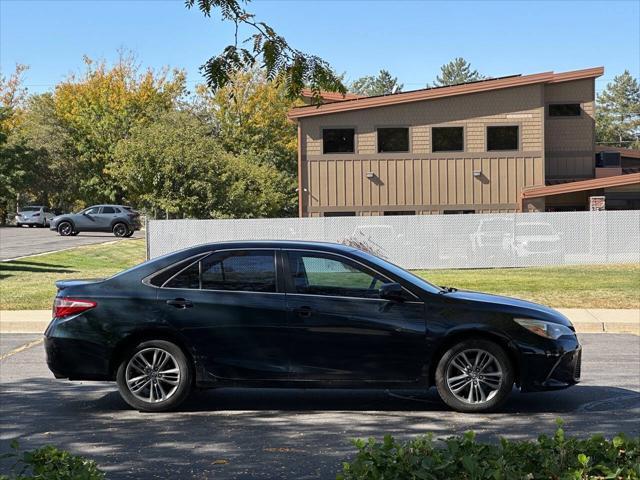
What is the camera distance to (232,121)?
182ft

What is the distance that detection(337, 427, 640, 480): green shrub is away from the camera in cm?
379

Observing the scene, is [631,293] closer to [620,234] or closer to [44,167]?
[620,234]

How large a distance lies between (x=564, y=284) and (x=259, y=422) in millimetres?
13208

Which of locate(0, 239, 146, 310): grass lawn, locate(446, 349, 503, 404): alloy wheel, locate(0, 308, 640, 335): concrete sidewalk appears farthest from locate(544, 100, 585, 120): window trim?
locate(446, 349, 503, 404): alloy wheel

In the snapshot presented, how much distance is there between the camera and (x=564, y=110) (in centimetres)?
3222

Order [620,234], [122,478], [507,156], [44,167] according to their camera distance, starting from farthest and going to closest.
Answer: [44,167]
[507,156]
[620,234]
[122,478]

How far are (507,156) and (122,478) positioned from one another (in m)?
26.8

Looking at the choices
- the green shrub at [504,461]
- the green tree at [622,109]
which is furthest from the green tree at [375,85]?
the green shrub at [504,461]

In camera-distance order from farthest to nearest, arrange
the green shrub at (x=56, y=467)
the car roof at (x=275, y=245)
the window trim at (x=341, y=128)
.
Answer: the window trim at (x=341, y=128) < the car roof at (x=275, y=245) < the green shrub at (x=56, y=467)

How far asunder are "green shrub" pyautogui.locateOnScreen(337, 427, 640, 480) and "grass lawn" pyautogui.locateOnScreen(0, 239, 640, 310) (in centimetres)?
1264

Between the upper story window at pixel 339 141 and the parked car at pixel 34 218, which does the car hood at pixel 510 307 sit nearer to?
the upper story window at pixel 339 141

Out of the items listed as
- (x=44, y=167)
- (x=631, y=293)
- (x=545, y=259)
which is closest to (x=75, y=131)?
(x=44, y=167)

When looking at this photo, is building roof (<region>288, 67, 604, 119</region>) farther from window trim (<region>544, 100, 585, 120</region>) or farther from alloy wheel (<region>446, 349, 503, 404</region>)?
alloy wheel (<region>446, 349, 503, 404</region>)

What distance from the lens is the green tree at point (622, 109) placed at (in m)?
109
